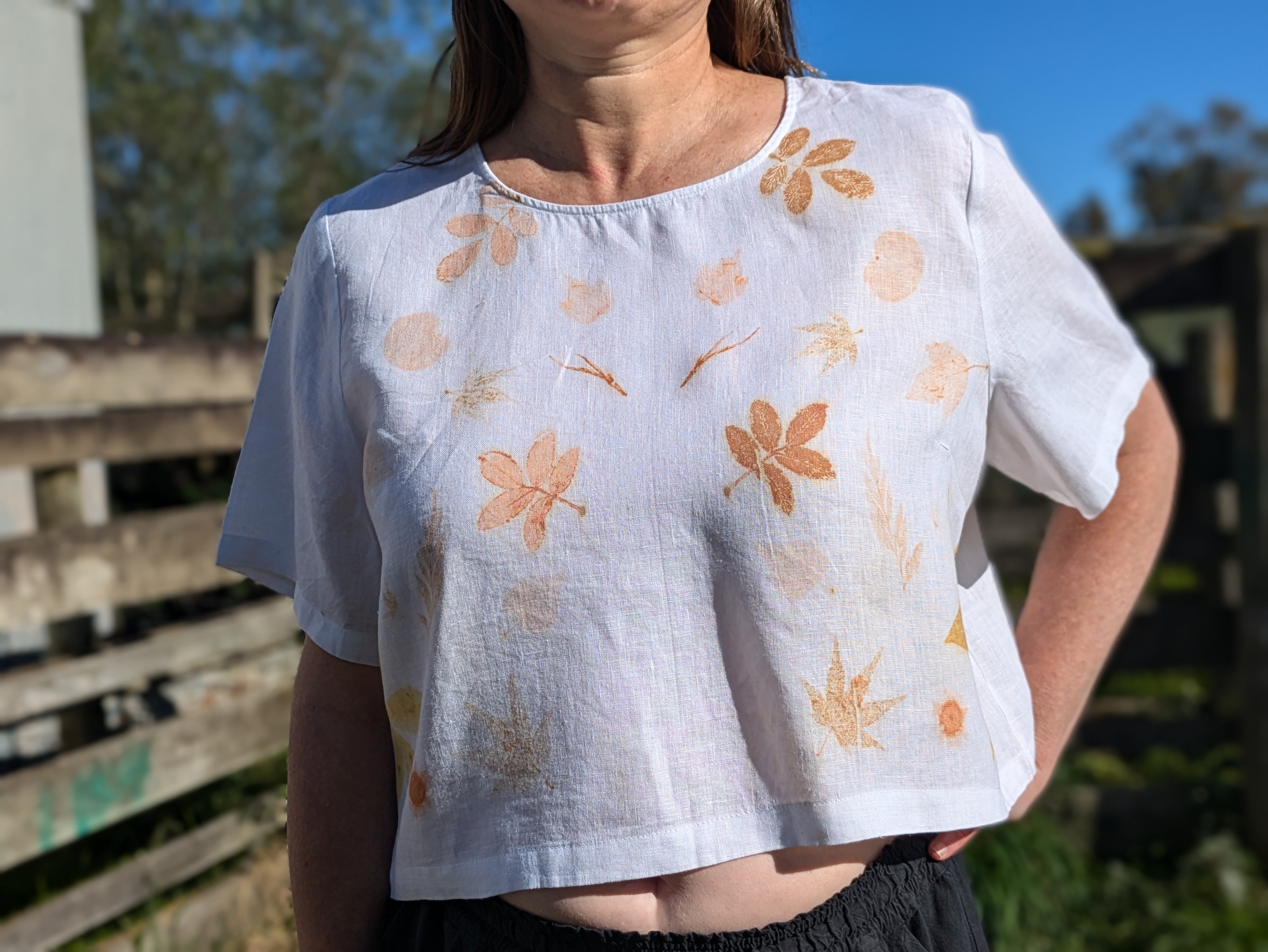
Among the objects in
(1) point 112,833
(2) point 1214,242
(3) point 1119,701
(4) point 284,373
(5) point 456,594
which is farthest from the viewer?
(3) point 1119,701

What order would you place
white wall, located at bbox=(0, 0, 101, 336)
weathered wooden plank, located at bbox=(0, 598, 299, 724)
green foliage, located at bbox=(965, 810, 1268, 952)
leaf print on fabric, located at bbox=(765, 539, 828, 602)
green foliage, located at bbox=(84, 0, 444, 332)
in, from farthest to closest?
green foliage, located at bbox=(84, 0, 444, 332), white wall, located at bbox=(0, 0, 101, 336), green foliage, located at bbox=(965, 810, 1268, 952), weathered wooden plank, located at bbox=(0, 598, 299, 724), leaf print on fabric, located at bbox=(765, 539, 828, 602)

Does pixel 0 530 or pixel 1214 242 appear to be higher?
pixel 1214 242

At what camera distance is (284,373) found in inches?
47.0

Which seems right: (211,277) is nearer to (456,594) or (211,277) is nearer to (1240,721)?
(1240,721)

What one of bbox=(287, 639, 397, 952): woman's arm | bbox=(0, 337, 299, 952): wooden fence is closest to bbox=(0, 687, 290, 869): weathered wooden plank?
bbox=(0, 337, 299, 952): wooden fence

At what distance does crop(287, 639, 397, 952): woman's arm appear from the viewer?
3.87 ft

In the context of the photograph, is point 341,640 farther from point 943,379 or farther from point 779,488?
point 943,379

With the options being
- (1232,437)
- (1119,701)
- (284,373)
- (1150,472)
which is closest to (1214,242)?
(1232,437)

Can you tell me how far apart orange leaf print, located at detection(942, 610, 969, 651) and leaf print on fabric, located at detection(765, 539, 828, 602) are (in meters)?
0.15

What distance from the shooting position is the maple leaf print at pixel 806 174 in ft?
3.51

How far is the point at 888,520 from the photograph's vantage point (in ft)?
3.24

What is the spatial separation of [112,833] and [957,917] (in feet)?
9.42

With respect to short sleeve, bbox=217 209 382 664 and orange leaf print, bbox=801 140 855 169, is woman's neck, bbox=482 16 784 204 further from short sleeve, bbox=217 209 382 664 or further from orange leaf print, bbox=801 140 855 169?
short sleeve, bbox=217 209 382 664

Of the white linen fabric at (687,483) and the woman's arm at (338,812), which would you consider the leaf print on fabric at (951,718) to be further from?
the woman's arm at (338,812)
